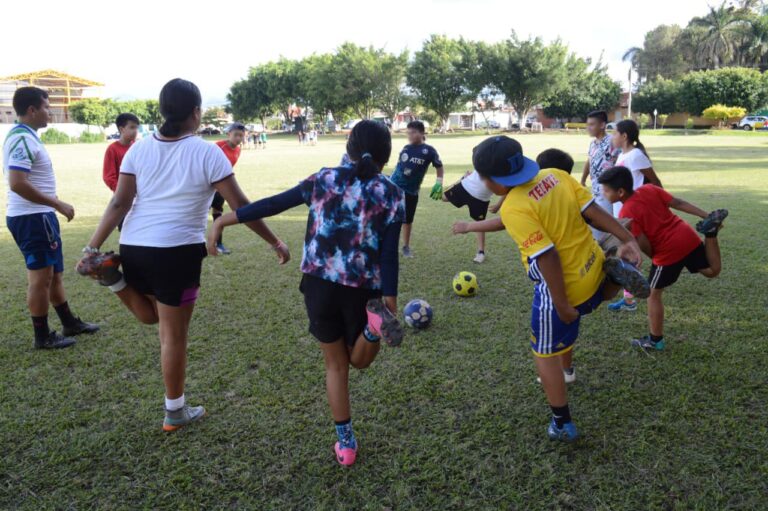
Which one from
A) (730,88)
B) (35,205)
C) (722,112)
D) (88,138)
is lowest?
(35,205)

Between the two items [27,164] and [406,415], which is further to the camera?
[27,164]

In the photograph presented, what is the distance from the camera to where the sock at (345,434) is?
9.89ft

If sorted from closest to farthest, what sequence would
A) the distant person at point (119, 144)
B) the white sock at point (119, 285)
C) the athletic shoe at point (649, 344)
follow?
the white sock at point (119, 285), the athletic shoe at point (649, 344), the distant person at point (119, 144)

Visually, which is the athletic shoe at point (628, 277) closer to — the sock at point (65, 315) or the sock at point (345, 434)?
the sock at point (345, 434)

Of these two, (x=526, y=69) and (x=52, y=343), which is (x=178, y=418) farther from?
(x=526, y=69)

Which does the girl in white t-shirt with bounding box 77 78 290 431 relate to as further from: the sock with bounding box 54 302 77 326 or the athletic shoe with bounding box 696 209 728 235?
the athletic shoe with bounding box 696 209 728 235

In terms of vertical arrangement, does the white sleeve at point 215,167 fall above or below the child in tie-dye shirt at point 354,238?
above

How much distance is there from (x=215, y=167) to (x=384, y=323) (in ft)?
4.66

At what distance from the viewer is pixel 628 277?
2885 mm

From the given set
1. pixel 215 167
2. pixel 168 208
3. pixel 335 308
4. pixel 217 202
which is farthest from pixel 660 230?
pixel 217 202

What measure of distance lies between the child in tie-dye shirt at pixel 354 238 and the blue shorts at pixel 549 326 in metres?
0.92

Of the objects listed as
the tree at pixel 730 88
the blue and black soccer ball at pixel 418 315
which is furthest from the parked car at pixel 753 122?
the blue and black soccer ball at pixel 418 315

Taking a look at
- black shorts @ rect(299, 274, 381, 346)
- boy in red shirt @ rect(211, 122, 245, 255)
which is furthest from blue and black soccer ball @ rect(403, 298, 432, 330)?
boy in red shirt @ rect(211, 122, 245, 255)

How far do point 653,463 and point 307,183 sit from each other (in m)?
2.57
